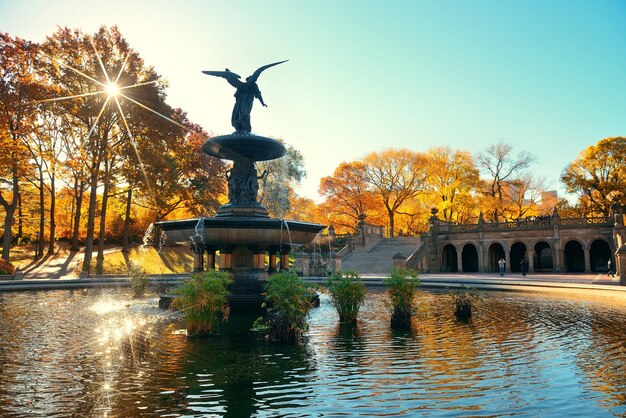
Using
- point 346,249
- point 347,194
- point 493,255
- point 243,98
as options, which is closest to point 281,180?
point 347,194

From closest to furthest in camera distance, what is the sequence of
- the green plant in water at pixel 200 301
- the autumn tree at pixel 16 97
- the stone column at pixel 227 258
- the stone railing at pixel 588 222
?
1. the green plant in water at pixel 200 301
2. the stone column at pixel 227 258
3. the autumn tree at pixel 16 97
4. the stone railing at pixel 588 222

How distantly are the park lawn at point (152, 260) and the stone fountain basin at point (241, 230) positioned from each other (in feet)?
67.2

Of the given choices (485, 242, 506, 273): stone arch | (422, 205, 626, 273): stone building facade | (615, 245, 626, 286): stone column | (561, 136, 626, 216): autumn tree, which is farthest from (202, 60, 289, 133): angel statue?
(561, 136, 626, 216): autumn tree

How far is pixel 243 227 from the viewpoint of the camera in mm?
13422

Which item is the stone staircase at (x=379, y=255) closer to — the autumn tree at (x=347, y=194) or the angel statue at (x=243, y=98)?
the autumn tree at (x=347, y=194)

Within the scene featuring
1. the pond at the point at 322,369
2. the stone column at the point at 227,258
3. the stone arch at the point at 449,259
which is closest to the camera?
the pond at the point at 322,369

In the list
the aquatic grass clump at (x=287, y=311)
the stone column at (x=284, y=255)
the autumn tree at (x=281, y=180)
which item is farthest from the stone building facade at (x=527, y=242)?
the aquatic grass clump at (x=287, y=311)

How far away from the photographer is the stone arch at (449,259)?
40.8 m

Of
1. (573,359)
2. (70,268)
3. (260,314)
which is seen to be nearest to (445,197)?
(70,268)

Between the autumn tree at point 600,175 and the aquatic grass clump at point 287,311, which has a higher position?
the autumn tree at point 600,175

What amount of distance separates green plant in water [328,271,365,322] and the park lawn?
25.5 metres

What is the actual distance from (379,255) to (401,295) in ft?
93.4

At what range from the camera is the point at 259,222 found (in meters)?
13.4

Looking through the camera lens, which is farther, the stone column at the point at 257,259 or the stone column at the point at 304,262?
the stone column at the point at 304,262
